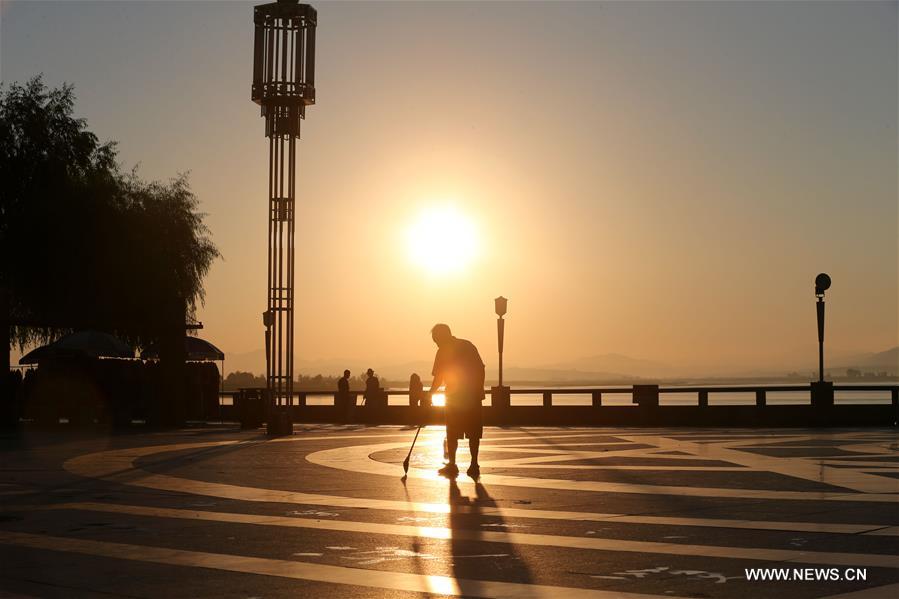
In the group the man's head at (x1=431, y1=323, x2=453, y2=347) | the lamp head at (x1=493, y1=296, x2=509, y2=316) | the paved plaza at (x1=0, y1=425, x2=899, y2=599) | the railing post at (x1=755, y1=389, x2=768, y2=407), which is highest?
the lamp head at (x1=493, y1=296, x2=509, y2=316)

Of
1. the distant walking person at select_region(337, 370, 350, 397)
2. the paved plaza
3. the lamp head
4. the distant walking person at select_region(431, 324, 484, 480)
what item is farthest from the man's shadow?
the distant walking person at select_region(337, 370, 350, 397)

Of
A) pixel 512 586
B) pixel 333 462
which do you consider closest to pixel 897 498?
pixel 512 586

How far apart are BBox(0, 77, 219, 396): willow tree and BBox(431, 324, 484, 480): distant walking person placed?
2398 cm

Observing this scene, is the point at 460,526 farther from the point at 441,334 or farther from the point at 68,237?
the point at 68,237

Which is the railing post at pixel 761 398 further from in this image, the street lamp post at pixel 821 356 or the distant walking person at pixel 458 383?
the distant walking person at pixel 458 383

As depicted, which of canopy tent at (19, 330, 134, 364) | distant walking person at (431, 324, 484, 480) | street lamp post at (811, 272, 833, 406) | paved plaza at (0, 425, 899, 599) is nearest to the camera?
paved plaza at (0, 425, 899, 599)

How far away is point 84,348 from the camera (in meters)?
35.1

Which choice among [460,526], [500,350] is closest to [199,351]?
[500,350]

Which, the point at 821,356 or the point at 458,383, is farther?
the point at 821,356

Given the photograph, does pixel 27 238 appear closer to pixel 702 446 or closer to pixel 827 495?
pixel 702 446

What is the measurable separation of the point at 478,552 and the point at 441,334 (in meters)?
7.79

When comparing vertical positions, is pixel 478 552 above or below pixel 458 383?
below

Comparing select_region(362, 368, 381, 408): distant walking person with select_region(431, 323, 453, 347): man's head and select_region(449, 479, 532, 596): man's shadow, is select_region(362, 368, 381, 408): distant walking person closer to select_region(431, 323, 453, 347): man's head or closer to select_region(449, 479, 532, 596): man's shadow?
select_region(431, 323, 453, 347): man's head

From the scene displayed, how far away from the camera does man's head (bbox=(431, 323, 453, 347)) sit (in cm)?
1645
